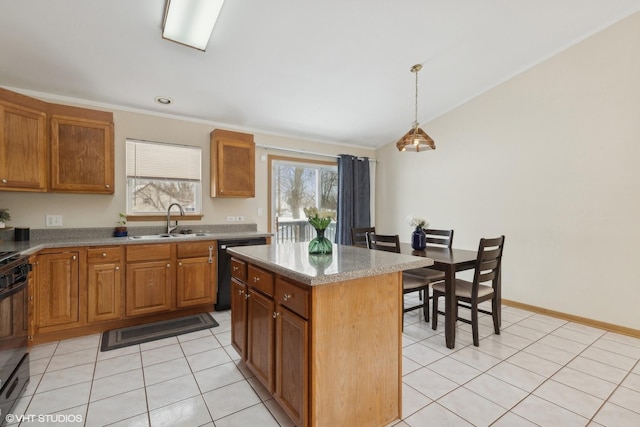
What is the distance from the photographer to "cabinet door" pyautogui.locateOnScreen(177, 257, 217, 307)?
333 cm

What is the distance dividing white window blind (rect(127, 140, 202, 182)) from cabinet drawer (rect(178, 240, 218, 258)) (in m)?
1.00

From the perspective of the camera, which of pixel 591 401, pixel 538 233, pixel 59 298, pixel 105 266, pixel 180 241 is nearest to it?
pixel 591 401

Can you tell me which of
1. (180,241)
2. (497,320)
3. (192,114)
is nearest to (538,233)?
(497,320)

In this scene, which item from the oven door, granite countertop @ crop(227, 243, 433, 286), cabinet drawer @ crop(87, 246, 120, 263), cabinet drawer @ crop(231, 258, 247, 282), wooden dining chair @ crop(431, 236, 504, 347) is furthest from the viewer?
cabinet drawer @ crop(87, 246, 120, 263)

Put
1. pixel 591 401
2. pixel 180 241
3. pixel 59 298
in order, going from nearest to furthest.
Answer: pixel 591 401 → pixel 59 298 → pixel 180 241

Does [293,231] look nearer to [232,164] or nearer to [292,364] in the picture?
[232,164]

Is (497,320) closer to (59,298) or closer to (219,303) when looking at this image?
(219,303)

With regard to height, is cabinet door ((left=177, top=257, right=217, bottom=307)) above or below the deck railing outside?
below

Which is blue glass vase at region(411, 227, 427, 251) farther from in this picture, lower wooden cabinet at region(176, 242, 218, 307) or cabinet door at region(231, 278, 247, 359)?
lower wooden cabinet at region(176, 242, 218, 307)

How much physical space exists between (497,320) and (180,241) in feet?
11.0

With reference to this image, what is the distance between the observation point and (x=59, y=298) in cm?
277

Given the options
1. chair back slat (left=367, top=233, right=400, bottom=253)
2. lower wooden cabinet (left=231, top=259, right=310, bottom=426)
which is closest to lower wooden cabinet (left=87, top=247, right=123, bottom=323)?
lower wooden cabinet (left=231, top=259, right=310, bottom=426)

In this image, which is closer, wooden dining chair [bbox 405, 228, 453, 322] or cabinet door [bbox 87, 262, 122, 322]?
cabinet door [bbox 87, 262, 122, 322]

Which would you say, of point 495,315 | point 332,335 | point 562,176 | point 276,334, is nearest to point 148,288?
point 276,334
